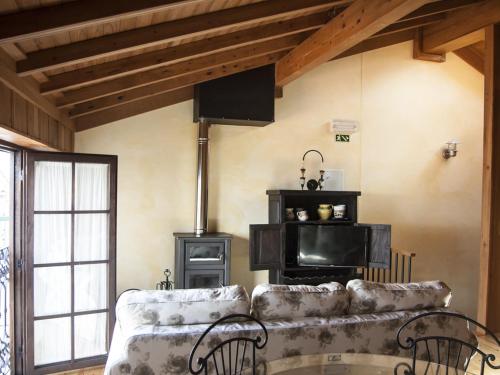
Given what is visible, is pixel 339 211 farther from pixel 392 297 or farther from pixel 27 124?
pixel 27 124

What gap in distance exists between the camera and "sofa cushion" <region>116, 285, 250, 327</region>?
6.98ft

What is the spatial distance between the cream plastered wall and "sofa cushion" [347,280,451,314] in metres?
2.34

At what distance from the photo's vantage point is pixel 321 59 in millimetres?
3555

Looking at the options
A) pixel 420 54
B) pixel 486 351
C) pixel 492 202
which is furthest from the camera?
pixel 420 54

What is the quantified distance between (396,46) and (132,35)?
4.07m

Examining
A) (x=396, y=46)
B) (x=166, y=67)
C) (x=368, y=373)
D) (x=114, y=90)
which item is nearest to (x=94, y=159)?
(x=114, y=90)

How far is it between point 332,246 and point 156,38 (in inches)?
120

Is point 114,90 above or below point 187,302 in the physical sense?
above

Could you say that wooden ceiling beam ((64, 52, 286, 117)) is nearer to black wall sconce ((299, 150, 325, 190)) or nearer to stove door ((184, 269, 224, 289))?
black wall sconce ((299, 150, 325, 190))

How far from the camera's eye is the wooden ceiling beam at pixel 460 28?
403 centimetres

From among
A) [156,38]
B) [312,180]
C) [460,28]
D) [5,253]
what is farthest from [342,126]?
[5,253]

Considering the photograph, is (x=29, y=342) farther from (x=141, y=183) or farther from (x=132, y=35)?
(x=132, y=35)

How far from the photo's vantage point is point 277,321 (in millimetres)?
2252

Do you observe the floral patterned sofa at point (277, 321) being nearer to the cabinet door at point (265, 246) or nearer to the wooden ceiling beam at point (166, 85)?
the cabinet door at point (265, 246)
